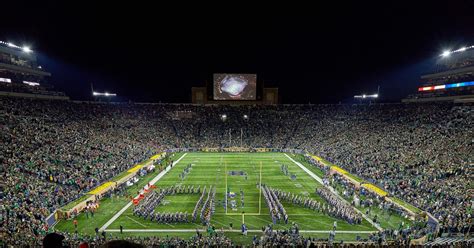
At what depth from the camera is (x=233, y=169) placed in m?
40.1

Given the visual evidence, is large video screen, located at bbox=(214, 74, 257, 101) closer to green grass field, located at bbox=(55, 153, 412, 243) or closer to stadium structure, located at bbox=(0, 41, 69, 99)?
green grass field, located at bbox=(55, 153, 412, 243)

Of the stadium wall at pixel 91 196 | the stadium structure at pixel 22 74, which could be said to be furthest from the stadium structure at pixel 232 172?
the stadium structure at pixel 22 74

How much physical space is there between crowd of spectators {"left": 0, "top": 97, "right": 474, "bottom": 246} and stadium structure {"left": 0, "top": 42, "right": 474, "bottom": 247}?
0.67 feet

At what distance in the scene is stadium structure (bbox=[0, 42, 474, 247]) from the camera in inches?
786

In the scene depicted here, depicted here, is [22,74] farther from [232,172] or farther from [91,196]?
[232,172]

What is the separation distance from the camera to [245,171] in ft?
127

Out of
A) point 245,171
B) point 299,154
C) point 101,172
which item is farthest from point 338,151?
point 101,172

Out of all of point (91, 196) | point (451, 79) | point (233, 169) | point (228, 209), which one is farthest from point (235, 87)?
point (91, 196)

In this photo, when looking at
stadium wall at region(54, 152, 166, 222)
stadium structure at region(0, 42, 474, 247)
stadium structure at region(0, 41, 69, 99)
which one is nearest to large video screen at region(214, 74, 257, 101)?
stadium structure at region(0, 42, 474, 247)

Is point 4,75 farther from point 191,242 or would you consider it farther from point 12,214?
point 191,242

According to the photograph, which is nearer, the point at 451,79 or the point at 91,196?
the point at 91,196

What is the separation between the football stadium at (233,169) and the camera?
785 inches

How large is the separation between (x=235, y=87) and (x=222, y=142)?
14261 millimetres

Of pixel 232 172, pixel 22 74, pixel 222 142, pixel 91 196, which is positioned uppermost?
pixel 22 74
